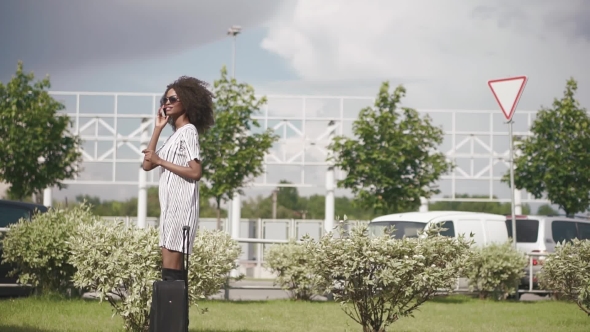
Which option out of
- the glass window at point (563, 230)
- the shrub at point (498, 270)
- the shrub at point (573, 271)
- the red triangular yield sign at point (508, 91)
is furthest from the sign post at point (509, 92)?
the glass window at point (563, 230)

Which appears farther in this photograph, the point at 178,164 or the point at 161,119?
the point at 161,119

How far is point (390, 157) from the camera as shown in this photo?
85.3 ft

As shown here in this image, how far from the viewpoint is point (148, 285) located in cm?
795

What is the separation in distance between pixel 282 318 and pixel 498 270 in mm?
6583

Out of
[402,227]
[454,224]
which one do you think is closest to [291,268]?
[402,227]

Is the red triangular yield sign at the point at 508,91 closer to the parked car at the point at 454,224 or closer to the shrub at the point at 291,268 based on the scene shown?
the parked car at the point at 454,224

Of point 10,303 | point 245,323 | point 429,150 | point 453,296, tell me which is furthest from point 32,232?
point 429,150

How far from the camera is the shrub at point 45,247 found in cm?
1201

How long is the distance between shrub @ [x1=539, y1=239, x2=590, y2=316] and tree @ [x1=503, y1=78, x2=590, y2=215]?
50.4 feet

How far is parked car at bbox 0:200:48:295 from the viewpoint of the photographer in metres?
13.4

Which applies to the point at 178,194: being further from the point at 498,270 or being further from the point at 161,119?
the point at 498,270

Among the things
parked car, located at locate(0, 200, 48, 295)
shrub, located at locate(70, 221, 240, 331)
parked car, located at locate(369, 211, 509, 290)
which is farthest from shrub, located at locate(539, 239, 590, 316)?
parked car, located at locate(0, 200, 48, 295)

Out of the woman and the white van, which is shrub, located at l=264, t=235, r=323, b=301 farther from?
the woman

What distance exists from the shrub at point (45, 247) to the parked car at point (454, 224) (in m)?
6.89
